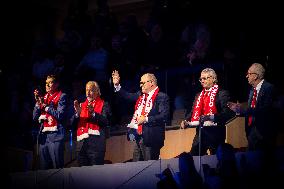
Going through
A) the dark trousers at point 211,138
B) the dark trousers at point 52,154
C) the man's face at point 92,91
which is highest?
the man's face at point 92,91

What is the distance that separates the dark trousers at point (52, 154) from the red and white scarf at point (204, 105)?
6.90 ft

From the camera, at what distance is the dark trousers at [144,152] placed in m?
8.91

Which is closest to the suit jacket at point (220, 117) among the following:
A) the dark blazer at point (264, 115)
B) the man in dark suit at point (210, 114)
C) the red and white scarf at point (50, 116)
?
the man in dark suit at point (210, 114)

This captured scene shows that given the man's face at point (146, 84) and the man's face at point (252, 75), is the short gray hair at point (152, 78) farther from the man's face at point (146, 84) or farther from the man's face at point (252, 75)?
the man's face at point (252, 75)

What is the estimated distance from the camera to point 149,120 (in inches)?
348

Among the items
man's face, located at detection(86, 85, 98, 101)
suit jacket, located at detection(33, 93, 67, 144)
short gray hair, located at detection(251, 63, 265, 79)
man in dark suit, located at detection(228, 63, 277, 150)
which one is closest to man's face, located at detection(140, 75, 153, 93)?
man's face, located at detection(86, 85, 98, 101)

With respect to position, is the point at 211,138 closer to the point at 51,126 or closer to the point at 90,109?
the point at 90,109

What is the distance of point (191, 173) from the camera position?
26.5ft

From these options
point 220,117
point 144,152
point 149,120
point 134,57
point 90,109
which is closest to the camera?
point 220,117

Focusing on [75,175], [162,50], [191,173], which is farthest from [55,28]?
[191,173]

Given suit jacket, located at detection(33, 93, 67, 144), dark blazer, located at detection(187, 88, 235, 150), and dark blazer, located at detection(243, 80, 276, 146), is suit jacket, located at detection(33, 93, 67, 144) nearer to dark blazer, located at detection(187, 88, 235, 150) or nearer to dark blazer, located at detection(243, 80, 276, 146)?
dark blazer, located at detection(187, 88, 235, 150)

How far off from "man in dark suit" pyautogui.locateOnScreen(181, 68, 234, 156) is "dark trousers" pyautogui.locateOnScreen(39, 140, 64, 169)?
6.66 feet

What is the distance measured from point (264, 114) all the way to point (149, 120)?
1530 millimetres

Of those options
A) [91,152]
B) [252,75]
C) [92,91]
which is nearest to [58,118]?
[92,91]
